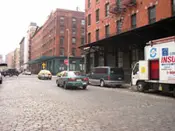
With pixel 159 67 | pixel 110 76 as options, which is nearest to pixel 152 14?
pixel 110 76

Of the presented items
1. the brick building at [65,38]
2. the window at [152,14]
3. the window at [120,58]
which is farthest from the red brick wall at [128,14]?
the brick building at [65,38]

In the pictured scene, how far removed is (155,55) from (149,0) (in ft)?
39.5

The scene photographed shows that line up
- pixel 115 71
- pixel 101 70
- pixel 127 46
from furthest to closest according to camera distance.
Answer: pixel 127 46, pixel 101 70, pixel 115 71

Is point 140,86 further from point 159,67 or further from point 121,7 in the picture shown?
point 121,7

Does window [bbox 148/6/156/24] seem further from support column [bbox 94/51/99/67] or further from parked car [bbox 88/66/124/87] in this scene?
support column [bbox 94/51/99/67]

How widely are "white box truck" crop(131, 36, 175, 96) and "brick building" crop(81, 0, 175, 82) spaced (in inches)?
125

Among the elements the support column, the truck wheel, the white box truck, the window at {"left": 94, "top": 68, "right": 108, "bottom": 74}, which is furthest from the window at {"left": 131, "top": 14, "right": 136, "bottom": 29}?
the truck wheel

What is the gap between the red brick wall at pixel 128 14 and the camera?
895 inches

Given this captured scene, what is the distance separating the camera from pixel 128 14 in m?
28.6

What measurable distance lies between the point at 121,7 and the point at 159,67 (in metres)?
16.8

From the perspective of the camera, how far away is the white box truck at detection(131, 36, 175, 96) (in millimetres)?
13836

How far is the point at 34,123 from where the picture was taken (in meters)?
6.74

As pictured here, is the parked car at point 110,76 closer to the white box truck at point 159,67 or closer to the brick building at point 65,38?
the white box truck at point 159,67

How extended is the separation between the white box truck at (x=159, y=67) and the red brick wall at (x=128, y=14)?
8310mm
